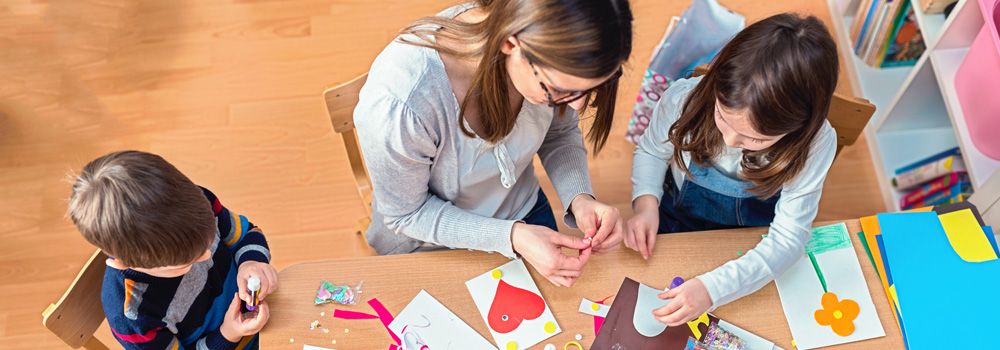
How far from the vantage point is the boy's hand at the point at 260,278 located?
3.98ft

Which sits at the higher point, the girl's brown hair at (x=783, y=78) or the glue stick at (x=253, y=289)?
the girl's brown hair at (x=783, y=78)

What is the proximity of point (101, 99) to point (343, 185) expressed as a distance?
828mm

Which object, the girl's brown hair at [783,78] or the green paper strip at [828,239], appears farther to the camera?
the green paper strip at [828,239]

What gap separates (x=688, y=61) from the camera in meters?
1.94

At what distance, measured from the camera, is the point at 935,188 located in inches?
78.9

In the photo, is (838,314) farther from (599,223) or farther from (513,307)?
(513,307)

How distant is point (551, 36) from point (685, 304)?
53 centimetres

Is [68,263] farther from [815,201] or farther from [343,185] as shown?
[815,201]

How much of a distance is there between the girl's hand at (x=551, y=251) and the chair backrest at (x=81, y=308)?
69 centimetres

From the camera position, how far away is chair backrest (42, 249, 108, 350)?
1.18m

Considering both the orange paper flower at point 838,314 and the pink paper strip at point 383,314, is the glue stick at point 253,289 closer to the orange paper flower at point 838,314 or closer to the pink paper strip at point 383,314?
the pink paper strip at point 383,314

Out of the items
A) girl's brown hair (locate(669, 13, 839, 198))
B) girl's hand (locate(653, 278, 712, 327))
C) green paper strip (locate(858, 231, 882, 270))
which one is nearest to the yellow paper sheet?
green paper strip (locate(858, 231, 882, 270))

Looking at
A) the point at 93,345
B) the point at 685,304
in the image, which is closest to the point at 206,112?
the point at 93,345

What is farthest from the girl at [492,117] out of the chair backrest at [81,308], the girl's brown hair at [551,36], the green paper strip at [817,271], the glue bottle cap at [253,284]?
the chair backrest at [81,308]
